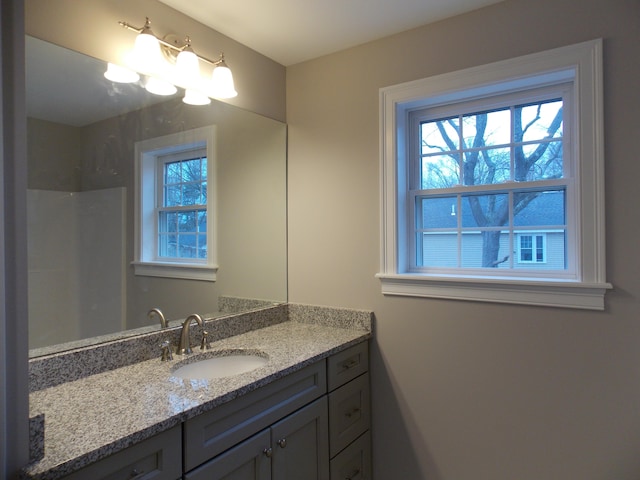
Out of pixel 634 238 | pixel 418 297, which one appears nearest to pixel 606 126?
pixel 634 238

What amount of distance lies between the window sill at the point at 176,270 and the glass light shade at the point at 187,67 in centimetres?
85

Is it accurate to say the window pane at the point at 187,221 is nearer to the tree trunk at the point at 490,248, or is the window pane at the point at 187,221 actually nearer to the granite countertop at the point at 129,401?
the granite countertop at the point at 129,401

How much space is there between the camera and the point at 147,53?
1.61 metres

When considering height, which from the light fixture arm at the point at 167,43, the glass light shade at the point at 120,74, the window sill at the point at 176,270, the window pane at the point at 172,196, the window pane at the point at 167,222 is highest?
the light fixture arm at the point at 167,43

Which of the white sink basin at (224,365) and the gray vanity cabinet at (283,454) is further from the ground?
the white sink basin at (224,365)

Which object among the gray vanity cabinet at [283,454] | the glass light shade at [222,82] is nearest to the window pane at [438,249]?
the gray vanity cabinet at [283,454]

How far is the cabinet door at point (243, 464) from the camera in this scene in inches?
47.5

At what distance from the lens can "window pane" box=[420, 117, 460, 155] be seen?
2029mm

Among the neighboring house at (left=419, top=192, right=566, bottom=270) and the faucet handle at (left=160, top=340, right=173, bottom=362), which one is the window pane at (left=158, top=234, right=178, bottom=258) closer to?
the faucet handle at (left=160, top=340, right=173, bottom=362)

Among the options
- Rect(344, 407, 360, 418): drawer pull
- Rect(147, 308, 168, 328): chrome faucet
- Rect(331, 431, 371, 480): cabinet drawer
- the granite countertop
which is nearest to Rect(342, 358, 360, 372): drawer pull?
the granite countertop

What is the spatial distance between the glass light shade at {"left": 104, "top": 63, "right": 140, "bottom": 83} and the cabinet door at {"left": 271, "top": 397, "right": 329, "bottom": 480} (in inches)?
59.4

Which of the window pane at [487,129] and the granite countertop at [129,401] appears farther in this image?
the window pane at [487,129]

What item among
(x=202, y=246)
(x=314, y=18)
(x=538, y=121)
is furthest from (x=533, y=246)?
(x=202, y=246)

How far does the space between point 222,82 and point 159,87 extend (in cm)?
32
